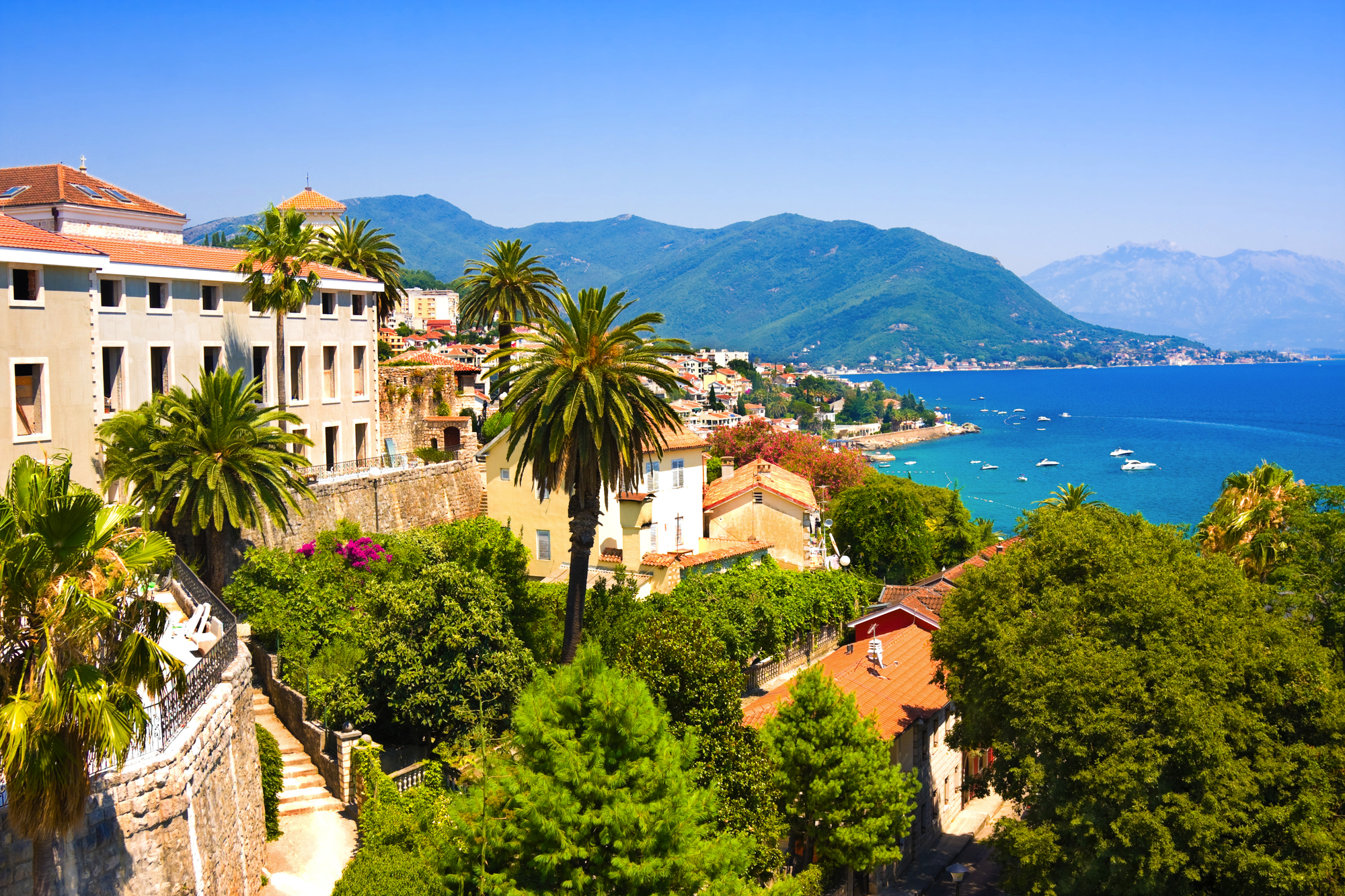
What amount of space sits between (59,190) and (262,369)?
12517 millimetres

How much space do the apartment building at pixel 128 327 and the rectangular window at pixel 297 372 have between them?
4 centimetres

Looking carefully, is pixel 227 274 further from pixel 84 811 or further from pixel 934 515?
pixel 934 515

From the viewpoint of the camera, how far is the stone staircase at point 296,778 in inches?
888

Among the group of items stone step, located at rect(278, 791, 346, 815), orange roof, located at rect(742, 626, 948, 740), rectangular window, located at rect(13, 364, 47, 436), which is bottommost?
orange roof, located at rect(742, 626, 948, 740)

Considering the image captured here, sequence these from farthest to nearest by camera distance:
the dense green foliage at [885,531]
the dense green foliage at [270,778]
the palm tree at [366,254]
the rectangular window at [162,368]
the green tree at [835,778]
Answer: the dense green foliage at [885,531], the palm tree at [366,254], the rectangular window at [162,368], the green tree at [835,778], the dense green foliage at [270,778]

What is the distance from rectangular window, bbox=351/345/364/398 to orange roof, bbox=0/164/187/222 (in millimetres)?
11557

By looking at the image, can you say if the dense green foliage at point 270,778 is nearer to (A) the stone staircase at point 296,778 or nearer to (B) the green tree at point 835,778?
(A) the stone staircase at point 296,778

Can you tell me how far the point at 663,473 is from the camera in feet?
146

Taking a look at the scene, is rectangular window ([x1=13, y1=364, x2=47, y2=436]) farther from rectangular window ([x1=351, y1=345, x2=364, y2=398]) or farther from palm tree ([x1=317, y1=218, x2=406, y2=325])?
palm tree ([x1=317, y1=218, x2=406, y2=325])

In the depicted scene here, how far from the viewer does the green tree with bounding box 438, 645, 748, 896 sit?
1647 centimetres

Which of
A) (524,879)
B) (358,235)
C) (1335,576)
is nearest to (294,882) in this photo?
(524,879)

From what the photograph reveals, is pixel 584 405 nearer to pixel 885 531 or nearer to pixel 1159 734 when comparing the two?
pixel 1159 734

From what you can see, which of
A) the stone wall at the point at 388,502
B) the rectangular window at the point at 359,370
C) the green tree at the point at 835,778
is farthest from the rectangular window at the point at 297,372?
the green tree at the point at 835,778

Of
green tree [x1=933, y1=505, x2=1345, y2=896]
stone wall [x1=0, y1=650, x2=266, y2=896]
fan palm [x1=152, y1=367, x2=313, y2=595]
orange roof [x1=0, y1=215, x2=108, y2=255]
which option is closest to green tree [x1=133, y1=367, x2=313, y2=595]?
fan palm [x1=152, y1=367, x2=313, y2=595]
